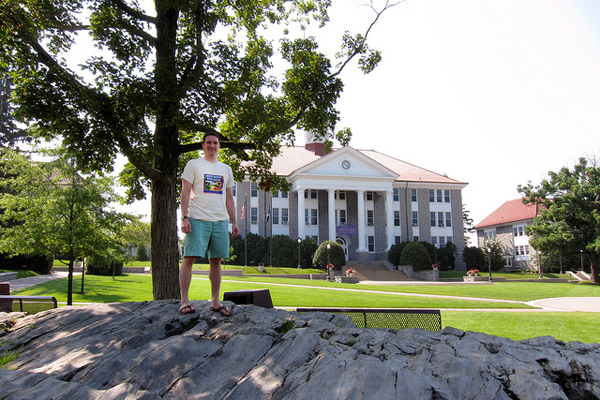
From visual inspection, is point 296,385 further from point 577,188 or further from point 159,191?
point 577,188

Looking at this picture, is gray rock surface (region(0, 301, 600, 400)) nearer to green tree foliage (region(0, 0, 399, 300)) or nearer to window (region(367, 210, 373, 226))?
green tree foliage (region(0, 0, 399, 300))

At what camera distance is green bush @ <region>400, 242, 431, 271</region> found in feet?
122

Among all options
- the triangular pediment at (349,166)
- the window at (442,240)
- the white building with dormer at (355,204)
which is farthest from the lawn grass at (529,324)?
the window at (442,240)

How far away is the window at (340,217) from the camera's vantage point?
44531 mm

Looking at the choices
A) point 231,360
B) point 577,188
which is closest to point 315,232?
point 577,188

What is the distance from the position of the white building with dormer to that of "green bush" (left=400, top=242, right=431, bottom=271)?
4.43 m

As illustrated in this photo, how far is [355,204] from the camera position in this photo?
149ft

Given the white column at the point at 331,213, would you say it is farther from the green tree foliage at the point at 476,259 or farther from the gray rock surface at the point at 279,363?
the gray rock surface at the point at 279,363

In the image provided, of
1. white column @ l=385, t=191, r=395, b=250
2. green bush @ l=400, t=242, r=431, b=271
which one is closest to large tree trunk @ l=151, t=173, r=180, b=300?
green bush @ l=400, t=242, r=431, b=271

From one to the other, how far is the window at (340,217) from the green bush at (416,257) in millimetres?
8645

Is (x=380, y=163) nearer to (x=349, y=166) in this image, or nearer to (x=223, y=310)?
(x=349, y=166)

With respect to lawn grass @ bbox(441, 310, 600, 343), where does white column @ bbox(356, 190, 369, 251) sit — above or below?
above

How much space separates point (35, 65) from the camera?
6.81 m

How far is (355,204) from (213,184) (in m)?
41.2
